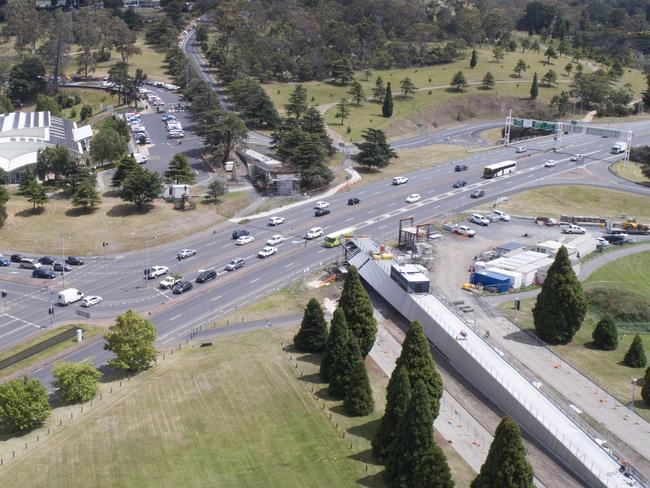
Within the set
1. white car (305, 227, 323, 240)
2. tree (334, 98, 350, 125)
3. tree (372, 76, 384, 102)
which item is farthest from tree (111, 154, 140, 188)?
tree (372, 76, 384, 102)

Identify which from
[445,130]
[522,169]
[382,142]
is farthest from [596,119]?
[382,142]

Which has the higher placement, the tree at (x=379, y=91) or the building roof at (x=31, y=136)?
the tree at (x=379, y=91)

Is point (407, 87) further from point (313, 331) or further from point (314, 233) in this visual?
point (313, 331)

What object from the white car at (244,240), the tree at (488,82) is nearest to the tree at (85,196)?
the white car at (244,240)

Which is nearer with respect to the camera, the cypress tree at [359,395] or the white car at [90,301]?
the cypress tree at [359,395]

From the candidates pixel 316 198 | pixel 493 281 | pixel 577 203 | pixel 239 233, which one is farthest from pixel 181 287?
pixel 577 203

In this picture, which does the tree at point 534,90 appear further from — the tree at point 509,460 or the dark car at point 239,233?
the tree at point 509,460
